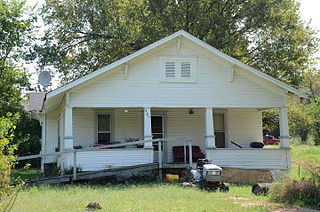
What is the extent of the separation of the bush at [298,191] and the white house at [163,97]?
18.4 ft

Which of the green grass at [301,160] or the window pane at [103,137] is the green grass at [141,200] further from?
the window pane at [103,137]

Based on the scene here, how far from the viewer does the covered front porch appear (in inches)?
593

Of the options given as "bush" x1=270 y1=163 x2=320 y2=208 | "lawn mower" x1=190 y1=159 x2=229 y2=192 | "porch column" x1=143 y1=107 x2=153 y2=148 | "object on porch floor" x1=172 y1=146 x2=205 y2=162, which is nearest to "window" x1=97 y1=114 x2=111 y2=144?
"porch column" x1=143 y1=107 x2=153 y2=148

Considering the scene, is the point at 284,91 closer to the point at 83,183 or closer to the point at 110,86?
the point at 110,86

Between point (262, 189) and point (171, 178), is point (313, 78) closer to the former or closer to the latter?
point (171, 178)

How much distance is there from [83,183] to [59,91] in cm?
359

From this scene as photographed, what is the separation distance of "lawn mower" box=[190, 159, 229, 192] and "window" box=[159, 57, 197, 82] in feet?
15.4

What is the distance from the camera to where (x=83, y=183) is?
14.4 m

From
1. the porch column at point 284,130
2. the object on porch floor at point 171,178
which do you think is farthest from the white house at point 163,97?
the object on porch floor at point 171,178

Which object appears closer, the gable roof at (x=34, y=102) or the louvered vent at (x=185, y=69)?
the louvered vent at (x=185, y=69)

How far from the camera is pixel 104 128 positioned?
701 inches

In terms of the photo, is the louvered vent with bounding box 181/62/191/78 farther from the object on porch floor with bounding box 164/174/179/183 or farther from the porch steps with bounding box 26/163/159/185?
the object on porch floor with bounding box 164/174/179/183

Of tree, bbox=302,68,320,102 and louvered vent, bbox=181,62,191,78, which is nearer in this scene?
tree, bbox=302,68,320,102

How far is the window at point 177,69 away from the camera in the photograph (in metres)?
16.0
